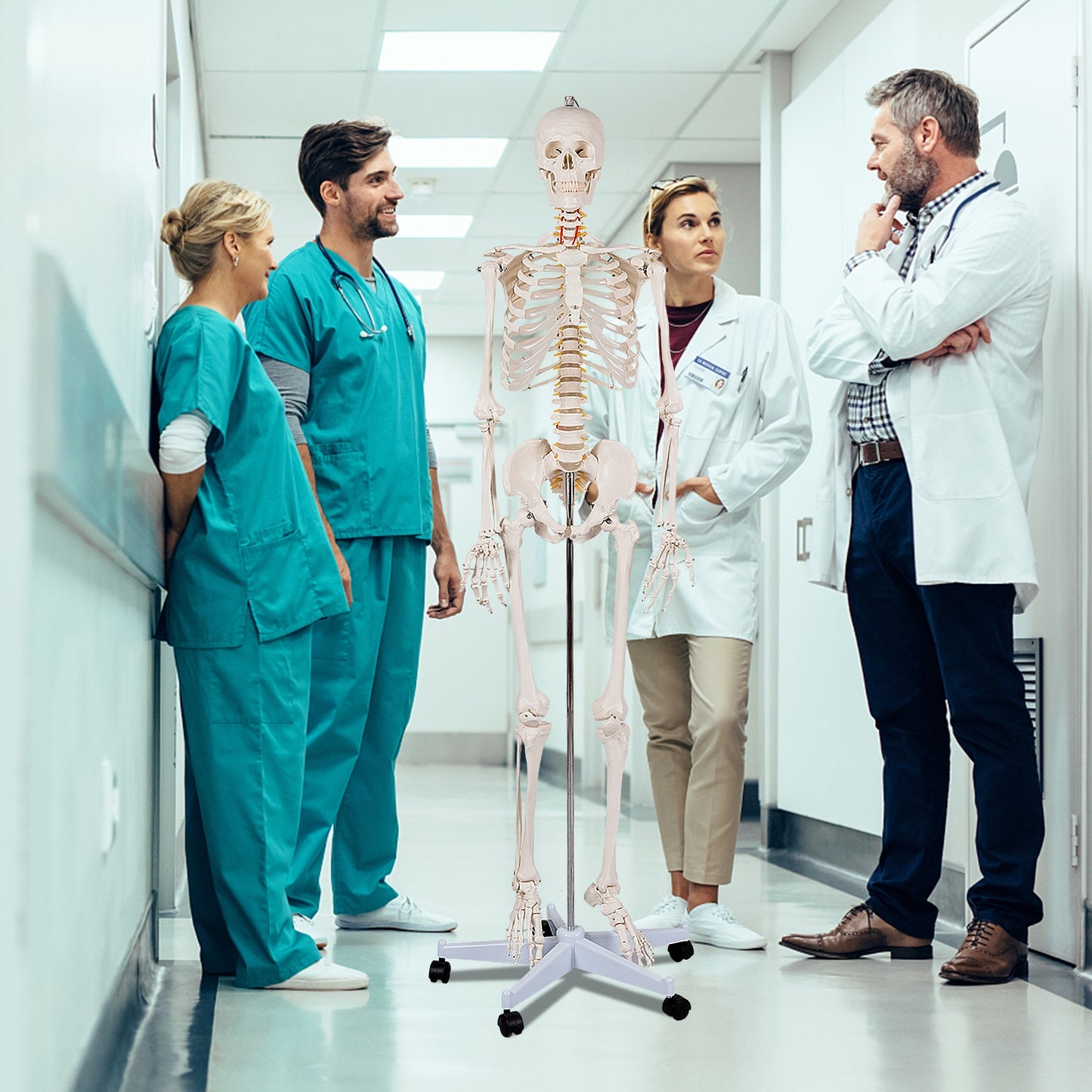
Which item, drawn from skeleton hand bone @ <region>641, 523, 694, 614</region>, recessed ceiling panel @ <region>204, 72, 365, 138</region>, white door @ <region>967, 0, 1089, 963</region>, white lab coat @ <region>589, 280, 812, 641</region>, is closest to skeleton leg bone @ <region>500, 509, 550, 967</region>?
skeleton hand bone @ <region>641, 523, 694, 614</region>

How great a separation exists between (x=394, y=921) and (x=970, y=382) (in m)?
1.80

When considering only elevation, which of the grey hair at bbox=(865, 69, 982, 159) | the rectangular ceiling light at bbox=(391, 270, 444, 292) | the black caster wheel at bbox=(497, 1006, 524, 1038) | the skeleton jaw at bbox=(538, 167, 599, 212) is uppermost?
the rectangular ceiling light at bbox=(391, 270, 444, 292)

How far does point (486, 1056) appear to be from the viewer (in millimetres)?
2246

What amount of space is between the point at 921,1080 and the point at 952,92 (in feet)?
6.49

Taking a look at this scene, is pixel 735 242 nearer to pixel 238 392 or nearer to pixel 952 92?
pixel 952 92

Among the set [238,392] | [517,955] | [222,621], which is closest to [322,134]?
[238,392]

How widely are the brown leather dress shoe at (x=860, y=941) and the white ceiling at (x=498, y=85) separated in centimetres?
313

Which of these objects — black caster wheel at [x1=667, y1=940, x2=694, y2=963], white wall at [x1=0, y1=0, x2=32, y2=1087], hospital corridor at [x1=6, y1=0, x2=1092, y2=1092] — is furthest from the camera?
black caster wheel at [x1=667, y1=940, x2=694, y2=963]

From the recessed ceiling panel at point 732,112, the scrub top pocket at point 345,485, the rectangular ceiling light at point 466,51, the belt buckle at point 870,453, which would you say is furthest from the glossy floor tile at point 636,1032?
the recessed ceiling panel at point 732,112

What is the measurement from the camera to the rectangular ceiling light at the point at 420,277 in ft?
28.0

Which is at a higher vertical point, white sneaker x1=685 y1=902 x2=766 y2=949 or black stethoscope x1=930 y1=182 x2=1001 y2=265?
black stethoscope x1=930 y1=182 x2=1001 y2=265

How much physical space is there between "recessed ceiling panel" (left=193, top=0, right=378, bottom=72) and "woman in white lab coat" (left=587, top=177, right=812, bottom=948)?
6.47 ft

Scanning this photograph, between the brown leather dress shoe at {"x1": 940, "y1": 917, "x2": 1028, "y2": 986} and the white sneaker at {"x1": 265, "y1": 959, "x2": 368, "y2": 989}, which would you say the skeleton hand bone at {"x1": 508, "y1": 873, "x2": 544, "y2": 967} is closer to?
the white sneaker at {"x1": 265, "y1": 959, "x2": 368, "y2": 989}

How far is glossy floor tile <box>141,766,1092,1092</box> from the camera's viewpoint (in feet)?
7.04
